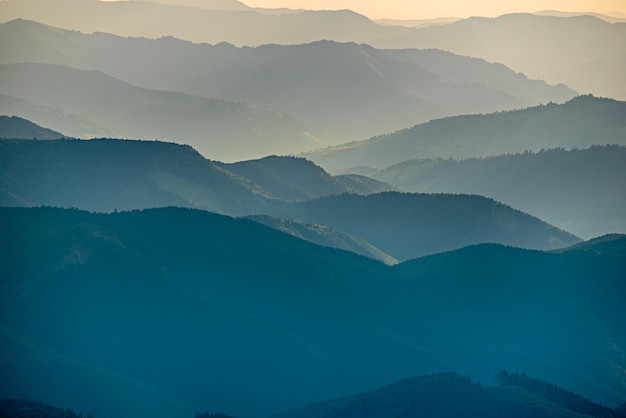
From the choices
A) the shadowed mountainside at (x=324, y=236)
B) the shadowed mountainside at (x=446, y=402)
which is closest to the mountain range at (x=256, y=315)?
the shadowed mountainside at (x=446, y=402)

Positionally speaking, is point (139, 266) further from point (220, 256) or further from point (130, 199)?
point (130, 199)

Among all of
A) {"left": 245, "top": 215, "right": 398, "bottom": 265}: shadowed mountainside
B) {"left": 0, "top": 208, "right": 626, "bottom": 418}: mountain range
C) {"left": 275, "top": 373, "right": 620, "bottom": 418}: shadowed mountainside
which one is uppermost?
{"left": 245, "top": 215, "right": 398, "bottom": 265}: shadowed mountainside

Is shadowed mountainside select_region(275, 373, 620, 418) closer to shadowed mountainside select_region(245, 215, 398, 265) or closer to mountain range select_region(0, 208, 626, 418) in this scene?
mountain range select_region(0, 208, 626, 418)

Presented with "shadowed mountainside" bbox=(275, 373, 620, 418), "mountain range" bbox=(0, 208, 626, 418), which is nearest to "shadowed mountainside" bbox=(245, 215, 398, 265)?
"mountain range" bbox=(0, 208, 626, 418)

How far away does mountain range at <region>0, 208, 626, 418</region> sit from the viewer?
116m

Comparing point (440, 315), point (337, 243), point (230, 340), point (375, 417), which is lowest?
point (375, 417)

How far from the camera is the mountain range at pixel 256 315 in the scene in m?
116

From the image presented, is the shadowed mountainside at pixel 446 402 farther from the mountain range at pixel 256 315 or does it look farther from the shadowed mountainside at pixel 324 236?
the shadowed mountainside at pixel 324 236

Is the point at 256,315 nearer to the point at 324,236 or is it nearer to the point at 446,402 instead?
the point at 446,402

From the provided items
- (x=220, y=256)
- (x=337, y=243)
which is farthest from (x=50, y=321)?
(x=337, y=243)

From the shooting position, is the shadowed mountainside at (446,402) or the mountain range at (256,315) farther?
the mountain range at (256,315)

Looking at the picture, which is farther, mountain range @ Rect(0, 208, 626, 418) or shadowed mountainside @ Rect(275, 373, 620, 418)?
mountain range @ Rect(0, 208, 626, 418)

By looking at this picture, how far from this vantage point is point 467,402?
3927 inches

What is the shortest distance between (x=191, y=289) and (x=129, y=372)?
16.0 m
